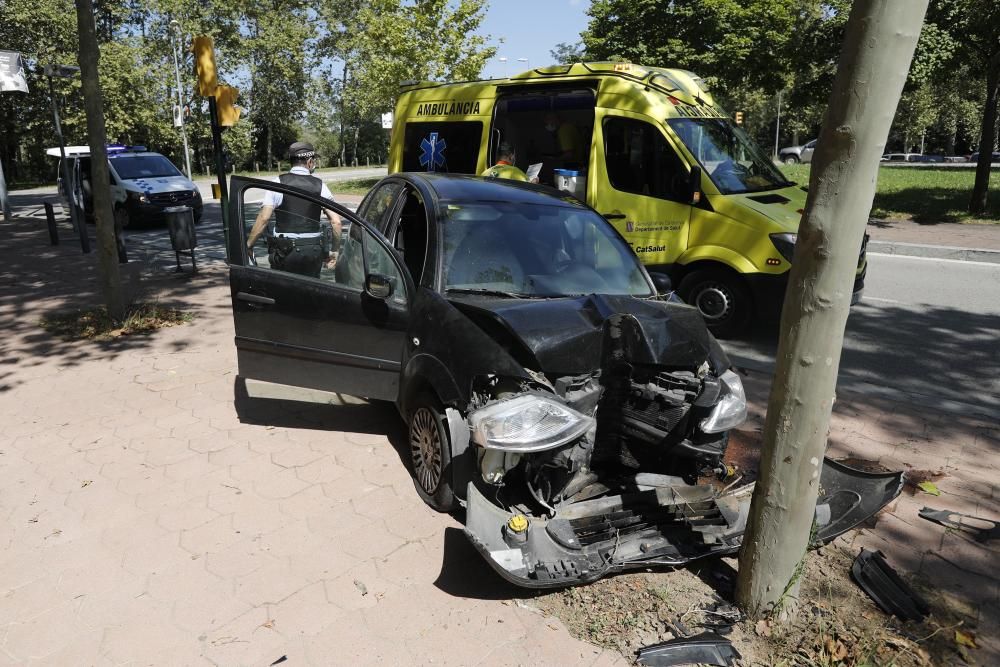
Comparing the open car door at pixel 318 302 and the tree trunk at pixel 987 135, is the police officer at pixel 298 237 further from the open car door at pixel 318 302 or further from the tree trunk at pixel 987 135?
the tree trunk at pixel 987 135

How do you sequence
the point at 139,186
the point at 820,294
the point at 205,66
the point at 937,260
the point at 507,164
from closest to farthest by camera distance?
1. the point at 820,294
2. the point at 205,66
3. the point at 507,164
4. the point at 937,260
5. the point at 139,186

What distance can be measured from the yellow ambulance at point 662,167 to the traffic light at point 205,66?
2.91 meters

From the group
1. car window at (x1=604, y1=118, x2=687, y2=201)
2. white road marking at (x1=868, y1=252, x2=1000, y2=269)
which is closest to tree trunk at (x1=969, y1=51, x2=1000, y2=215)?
white road marking at (x1=868, y1=252, x2=1000, y2=269)

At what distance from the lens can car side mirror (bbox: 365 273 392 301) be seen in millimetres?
4289

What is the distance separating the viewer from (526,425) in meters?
3.18

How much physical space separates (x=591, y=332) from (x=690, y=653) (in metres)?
1.45

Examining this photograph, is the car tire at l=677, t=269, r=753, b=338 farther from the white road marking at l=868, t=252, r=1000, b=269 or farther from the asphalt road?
the white road marking at l=868, t=252, r=1000, b=269

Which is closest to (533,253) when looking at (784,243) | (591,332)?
(591,332)

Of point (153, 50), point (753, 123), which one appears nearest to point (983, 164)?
point (153, 50)

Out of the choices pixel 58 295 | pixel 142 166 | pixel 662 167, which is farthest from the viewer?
pixel 142 166

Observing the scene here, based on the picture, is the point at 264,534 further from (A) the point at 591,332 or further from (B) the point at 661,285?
(B) the point at 661,285

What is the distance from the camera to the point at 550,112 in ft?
28.7

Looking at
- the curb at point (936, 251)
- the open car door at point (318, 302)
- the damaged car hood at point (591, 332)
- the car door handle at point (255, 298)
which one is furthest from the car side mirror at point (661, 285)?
the curb at point (936, 251)

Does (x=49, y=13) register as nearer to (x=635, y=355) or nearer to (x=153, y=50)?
(x=153, y=50)
